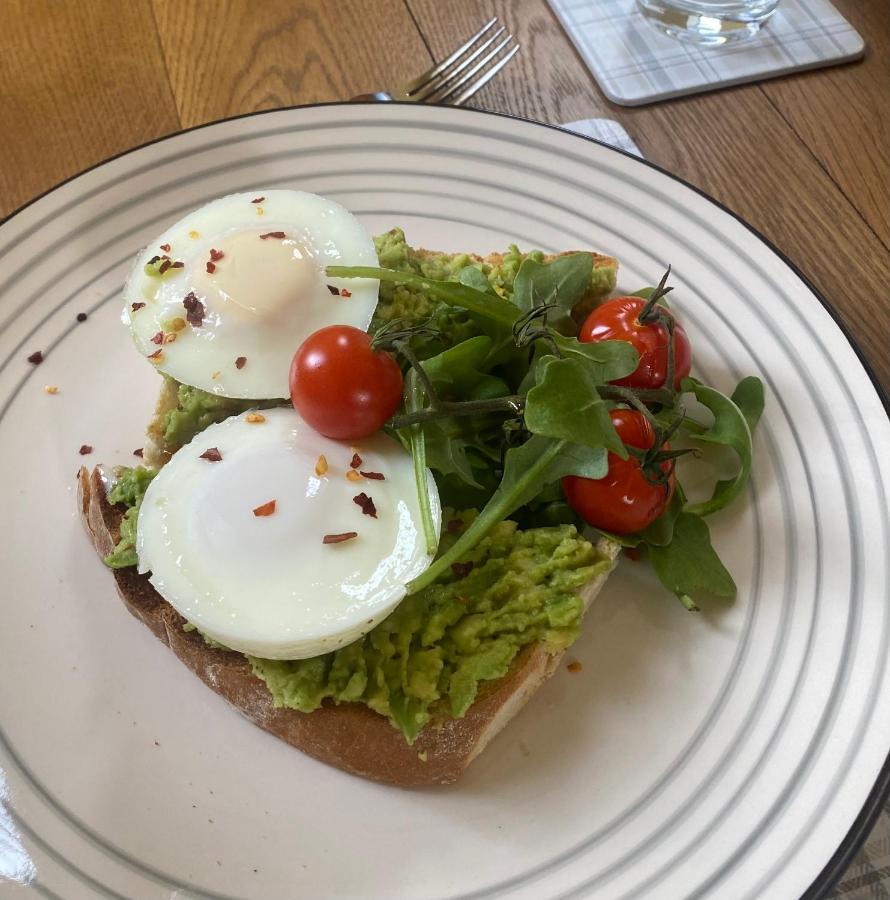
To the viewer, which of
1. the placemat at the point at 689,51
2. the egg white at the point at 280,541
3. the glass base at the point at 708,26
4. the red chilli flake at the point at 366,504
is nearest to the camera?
the egg white at the point at 280,541

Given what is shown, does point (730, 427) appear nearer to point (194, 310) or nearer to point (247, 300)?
point (247, 300)

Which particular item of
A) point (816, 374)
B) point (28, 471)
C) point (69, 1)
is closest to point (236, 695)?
point (28, 471)

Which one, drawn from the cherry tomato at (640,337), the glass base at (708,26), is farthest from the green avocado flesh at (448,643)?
the glass base at (708,26)

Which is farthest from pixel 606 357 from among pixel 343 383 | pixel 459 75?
pixel 459 75

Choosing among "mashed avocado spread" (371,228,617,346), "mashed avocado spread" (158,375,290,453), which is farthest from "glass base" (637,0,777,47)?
"mashed avocado spread" (158,375,290,453)

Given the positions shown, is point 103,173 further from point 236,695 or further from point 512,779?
point 512,779

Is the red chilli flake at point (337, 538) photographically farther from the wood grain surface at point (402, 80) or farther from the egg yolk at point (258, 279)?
the wood grain surface at point (402, 80)
